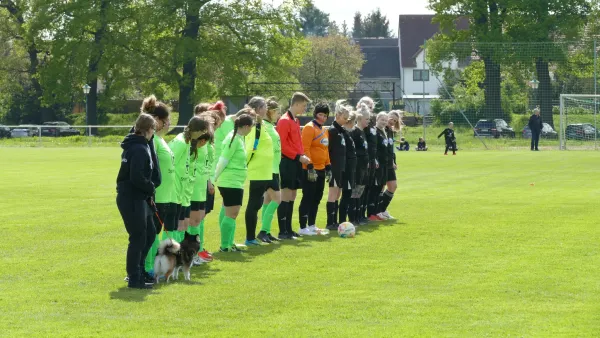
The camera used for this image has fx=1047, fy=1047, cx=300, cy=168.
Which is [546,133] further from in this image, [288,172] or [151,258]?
[151,258]

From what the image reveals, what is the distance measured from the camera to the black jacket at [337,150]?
611 inches

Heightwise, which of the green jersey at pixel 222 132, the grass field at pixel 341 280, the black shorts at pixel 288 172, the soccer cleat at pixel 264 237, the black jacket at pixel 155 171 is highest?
the green jersey at pixel 222 132

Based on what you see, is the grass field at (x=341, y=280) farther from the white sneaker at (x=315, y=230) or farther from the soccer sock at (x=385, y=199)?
the white sneaker at (x=315, y=230)

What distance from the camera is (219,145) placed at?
1359cm

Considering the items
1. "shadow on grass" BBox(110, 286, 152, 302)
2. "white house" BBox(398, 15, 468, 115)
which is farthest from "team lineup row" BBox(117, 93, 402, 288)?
"white house" BBox(398, 15, 468, 115)

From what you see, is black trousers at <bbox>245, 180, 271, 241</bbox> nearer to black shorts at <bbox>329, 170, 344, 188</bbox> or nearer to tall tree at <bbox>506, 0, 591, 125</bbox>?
black shorts at <bbox>329, 170, 344, 188</bbox>

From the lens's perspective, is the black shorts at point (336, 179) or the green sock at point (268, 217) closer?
the green sock at point (268, 217)

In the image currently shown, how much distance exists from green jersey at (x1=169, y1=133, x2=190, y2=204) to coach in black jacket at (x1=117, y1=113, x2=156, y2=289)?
105 centimetres

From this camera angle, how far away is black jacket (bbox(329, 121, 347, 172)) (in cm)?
1553

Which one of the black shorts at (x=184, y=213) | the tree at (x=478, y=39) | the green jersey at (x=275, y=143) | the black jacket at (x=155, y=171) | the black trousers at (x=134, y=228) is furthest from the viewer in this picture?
the tree at (x=478, y=39)

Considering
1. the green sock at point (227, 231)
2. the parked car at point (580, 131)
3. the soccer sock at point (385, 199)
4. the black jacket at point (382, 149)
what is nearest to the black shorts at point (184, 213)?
the green sock at point (227, 231)

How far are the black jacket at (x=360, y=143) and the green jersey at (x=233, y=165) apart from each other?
12.1 feet

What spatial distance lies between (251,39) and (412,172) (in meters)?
35.3

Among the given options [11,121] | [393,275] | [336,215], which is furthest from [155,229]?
[11,121]
